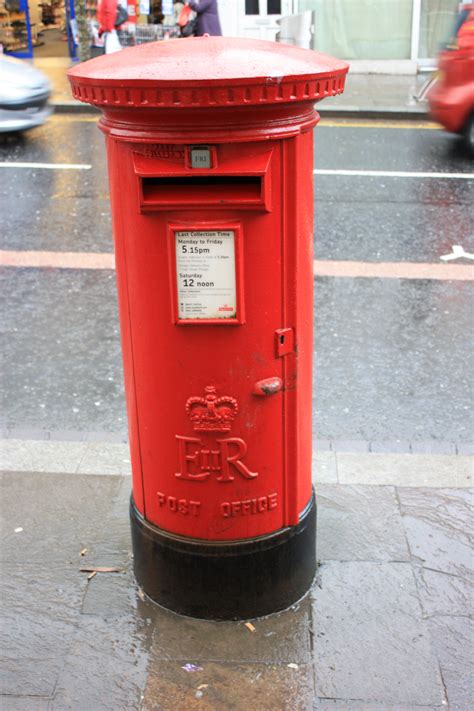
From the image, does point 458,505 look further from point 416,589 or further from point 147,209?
point 147,209

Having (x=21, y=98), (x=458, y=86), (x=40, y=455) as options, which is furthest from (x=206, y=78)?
(x=21, y=98)

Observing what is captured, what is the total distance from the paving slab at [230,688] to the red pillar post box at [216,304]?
27 centimetres

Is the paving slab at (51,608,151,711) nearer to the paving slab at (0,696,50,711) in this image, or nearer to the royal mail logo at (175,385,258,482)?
the paving slab at (0,696,50,711)

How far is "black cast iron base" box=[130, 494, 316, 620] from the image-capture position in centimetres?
312

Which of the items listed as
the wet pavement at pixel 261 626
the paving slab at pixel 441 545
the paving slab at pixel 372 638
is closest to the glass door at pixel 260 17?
the paving slab at pixel 441 545

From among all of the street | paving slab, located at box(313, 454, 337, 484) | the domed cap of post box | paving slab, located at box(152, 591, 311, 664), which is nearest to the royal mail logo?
paving slab, located at box(152, 591, 311, 664)

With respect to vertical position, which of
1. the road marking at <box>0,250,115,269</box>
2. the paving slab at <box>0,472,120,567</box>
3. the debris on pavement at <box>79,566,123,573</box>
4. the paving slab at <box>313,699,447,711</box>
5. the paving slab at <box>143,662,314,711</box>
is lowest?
the road marking at <box>0,250,115,269</box>

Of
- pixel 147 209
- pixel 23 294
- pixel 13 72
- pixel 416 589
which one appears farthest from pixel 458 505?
pixel 13 72

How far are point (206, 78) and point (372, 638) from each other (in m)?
1.99

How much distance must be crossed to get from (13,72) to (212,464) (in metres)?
9.66

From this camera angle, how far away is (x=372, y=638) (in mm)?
3133

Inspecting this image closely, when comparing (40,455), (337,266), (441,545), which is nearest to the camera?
(441,545)

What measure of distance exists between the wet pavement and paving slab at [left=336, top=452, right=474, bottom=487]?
125 mm

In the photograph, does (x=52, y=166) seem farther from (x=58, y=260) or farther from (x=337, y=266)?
(x=337, y=266)
